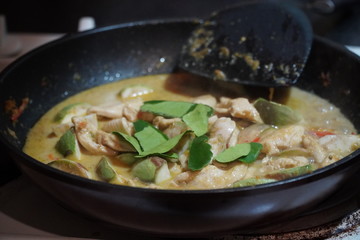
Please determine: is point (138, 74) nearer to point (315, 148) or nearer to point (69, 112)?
point (69, 112)

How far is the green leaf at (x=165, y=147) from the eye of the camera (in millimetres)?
1522

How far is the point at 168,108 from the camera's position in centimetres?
178

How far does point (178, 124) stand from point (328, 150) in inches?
19.9

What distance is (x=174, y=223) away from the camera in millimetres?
1171

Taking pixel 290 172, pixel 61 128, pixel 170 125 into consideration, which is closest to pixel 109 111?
pixel 61 128

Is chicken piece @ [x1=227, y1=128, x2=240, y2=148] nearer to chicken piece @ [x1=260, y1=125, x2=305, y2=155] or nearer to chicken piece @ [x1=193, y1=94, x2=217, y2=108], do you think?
chicken piece @ [x1=260, y1=125, x2=305, y2=155]

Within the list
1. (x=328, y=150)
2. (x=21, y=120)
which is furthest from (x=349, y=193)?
(x=21, y=120)

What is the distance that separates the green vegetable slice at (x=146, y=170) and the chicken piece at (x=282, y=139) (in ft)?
1.26

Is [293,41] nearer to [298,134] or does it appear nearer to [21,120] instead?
[298,134]

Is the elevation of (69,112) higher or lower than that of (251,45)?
lower

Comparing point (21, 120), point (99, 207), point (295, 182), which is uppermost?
point (295, 182)

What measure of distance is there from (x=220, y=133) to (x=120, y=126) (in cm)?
36

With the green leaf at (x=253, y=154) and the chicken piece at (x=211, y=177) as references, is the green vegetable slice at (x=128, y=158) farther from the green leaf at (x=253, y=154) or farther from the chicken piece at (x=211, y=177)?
the green leaf at (x=253, y=154)

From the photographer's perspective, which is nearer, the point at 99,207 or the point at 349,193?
the point at 99,207
